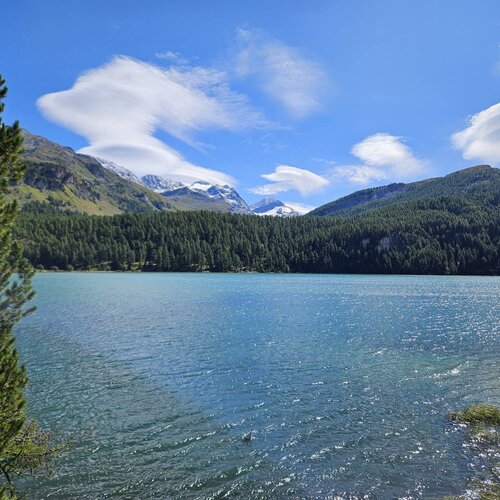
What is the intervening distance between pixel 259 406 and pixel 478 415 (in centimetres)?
1356

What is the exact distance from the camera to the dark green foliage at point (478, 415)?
2414 centimetres

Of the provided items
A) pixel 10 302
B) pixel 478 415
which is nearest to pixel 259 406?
pixel 478 415

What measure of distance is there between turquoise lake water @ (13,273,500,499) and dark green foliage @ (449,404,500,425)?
107 centimetres

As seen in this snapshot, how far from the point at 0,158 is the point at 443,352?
143 ft

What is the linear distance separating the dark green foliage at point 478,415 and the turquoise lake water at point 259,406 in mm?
1072

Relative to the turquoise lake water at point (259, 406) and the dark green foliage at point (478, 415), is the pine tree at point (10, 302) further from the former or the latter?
the dark green foliage at point (478, 415)

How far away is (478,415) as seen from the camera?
24.7 meters

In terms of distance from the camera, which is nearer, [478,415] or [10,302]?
[10,302]

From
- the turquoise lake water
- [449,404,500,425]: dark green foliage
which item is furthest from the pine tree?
[449,404,500,425]: dark green foliage

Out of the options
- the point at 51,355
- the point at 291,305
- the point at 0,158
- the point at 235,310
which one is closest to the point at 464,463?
the point at 0,158

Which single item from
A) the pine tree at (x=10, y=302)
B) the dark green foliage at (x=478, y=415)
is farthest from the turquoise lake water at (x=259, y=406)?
the pine tree at (x=10, y=302)

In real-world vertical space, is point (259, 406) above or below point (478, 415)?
above

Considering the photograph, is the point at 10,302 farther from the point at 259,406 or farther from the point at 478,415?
the point at 478,415

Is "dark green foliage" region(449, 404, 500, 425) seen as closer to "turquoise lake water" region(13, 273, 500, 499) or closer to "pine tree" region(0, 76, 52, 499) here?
"turquoise lake water" region(13, 273, 500, 499)
